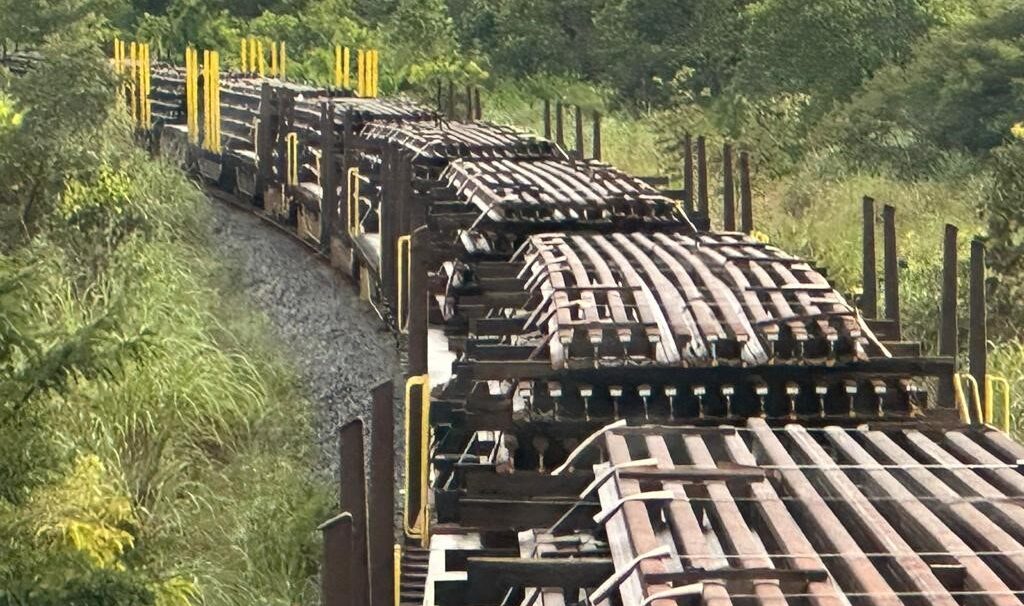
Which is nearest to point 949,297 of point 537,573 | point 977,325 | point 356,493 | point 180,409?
point 977,325

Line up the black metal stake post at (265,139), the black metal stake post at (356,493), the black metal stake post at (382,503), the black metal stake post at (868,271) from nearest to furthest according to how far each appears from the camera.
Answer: the black metal stake post at (356,493), the black metal stake post at (382,503), the black metal stake post at (868,271), the black metal stake post at (265,139)

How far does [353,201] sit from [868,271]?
7.51 meters

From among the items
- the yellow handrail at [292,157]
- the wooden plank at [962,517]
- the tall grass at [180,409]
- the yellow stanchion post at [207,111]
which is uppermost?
the yellow stanchion post at [207,111]

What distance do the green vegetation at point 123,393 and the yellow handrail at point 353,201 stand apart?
138 centimetres

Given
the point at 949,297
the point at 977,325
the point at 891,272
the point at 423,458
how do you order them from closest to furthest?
the point at 423,458 < the point at 977,325 < the point at 949,297 < the point at 891,272

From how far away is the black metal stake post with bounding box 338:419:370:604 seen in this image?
5.96 meters

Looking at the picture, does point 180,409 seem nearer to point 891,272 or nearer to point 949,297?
point 891,272

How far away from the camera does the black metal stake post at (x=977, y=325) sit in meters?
9.51

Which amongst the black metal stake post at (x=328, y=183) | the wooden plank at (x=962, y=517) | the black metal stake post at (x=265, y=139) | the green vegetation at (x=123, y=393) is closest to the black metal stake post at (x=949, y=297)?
the green vegetation at (x=123, y=393)

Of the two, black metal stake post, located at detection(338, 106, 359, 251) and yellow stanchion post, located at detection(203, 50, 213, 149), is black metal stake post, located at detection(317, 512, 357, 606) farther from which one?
yellow stanchion post, located at detection(203, 50, 213, 149)

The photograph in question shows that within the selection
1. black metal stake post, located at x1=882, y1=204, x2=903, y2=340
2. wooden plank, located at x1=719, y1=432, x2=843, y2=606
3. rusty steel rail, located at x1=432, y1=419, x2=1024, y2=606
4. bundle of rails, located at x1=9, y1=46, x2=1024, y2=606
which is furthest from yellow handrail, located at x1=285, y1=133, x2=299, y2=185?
wooden plank, located at x1=719, y1=432, x2=843, y2=606

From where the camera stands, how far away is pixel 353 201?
1850 cm

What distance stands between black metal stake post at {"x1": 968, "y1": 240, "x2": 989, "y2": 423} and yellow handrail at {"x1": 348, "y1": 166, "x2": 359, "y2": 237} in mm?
8738

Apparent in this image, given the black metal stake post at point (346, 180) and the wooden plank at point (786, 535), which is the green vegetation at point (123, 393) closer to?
the black metal stake post at point (346, 180)
